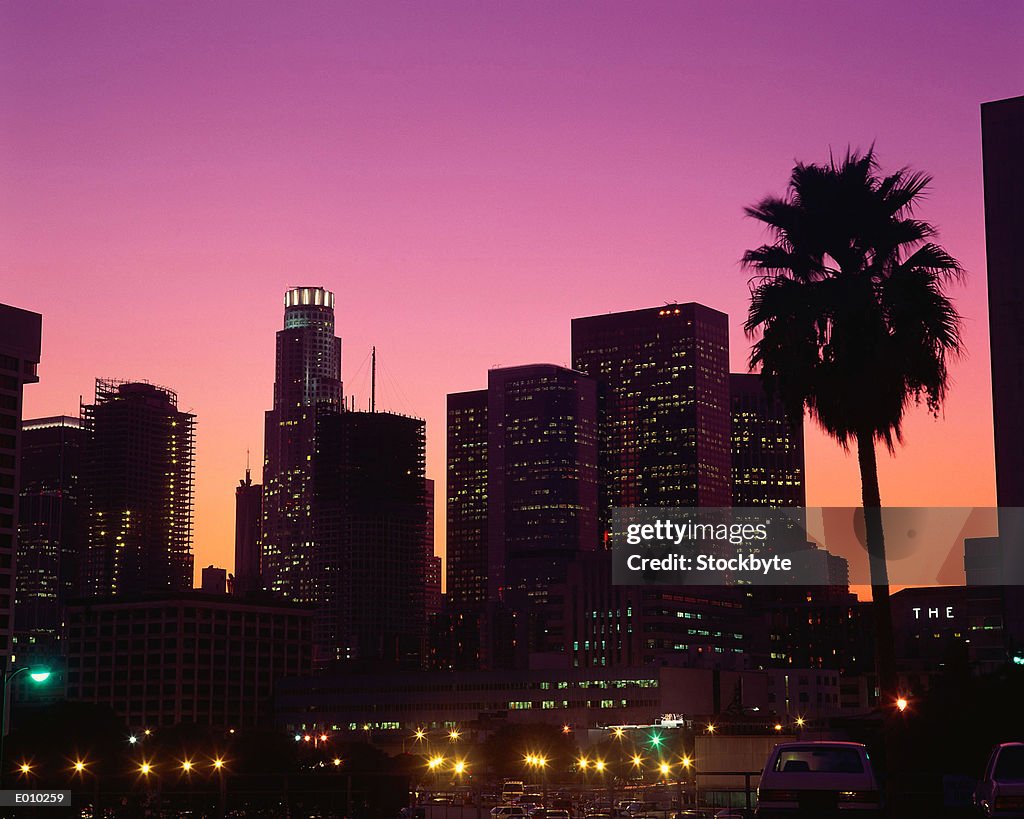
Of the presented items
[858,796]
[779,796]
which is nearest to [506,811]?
[779,796]

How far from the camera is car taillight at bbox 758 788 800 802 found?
89.6 ft

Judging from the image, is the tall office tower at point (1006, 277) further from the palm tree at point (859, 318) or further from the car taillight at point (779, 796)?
the car taillight at point (779, 796)

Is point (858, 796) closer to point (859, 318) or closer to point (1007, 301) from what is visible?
point (859, 318)

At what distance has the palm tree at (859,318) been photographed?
3575 centimetres

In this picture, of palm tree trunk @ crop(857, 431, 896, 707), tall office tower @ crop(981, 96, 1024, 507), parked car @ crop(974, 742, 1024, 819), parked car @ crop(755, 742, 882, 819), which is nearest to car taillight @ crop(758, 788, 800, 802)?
parked car @ crop(755, 742, 882, 819)

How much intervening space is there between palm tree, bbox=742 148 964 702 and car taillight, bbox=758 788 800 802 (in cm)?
862

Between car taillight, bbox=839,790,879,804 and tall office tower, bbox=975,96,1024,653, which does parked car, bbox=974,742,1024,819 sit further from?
tall office tower, bbox=975,96,1024,653

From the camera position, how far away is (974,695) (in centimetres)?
5259

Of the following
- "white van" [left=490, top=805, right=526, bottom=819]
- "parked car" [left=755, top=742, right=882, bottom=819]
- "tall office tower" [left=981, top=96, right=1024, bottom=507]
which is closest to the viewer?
"parked car" [left=755, top=742, right=882, bottom=819]

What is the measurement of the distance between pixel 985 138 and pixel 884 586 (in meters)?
88.6

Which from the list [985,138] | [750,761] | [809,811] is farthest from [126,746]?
[809,811]

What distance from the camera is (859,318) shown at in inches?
1422

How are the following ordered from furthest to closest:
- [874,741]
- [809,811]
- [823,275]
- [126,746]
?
[126,746], [874,741], [823,275], [809,811]

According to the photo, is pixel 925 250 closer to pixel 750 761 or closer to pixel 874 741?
pixel 874 741
